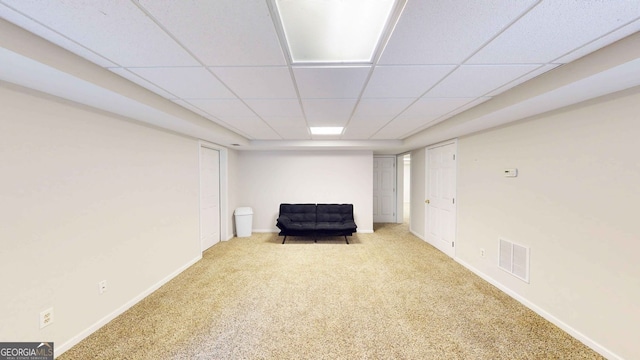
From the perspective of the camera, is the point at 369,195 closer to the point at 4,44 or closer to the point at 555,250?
the point at 555,250

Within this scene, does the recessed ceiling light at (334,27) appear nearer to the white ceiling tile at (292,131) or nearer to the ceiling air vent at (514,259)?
the white ceiling tile at (292,131)

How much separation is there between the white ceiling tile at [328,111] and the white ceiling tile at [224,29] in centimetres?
87

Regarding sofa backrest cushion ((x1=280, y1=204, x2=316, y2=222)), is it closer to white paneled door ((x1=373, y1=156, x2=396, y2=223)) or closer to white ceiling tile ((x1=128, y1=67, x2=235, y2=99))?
white paneled door ((x1=373, y1=156, x2=396, y2=223))

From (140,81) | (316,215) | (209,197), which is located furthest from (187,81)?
(316,215)

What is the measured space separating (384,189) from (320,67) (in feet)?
18.1

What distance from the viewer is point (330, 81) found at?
1850 millimetres

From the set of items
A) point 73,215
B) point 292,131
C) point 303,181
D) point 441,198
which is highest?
point 292,131

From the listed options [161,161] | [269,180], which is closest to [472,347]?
[161,161]

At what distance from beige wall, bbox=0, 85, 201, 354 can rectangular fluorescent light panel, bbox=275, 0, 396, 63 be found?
6.51 ft

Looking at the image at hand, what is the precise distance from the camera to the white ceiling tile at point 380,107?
7.61 feet

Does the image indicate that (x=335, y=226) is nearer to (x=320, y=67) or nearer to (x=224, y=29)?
(x=320, y=67)

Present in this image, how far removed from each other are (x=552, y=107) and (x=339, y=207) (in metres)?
3.93

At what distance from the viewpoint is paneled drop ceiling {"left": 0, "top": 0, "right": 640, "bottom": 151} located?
1.05 meters

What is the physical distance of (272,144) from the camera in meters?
4.69
